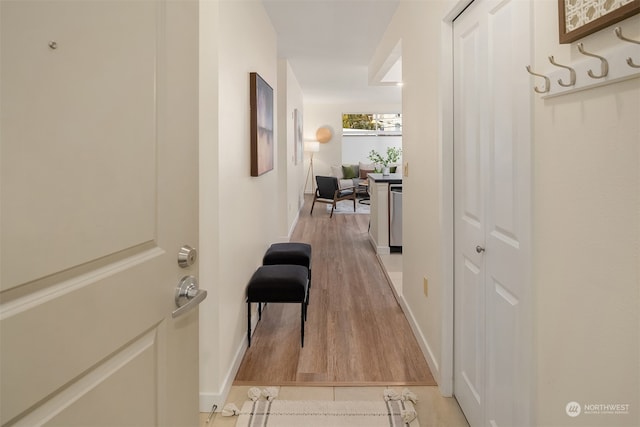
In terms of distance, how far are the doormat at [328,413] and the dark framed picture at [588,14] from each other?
167 cm

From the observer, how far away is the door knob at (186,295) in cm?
92

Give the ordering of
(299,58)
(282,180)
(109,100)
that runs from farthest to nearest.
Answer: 1. (282,180)
2. (299,58)
3. (109,100)

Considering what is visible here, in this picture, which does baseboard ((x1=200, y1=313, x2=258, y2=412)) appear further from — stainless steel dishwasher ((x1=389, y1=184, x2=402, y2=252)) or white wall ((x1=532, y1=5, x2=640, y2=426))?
stainless steel dishwasher ((x1=389, y1=184, x2=402, y2=252))

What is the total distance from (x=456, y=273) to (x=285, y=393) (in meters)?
1.09

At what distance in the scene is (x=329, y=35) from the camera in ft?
13.9

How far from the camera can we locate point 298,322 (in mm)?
3018

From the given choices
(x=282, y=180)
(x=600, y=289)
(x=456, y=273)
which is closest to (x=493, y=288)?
(x=456, y=273)

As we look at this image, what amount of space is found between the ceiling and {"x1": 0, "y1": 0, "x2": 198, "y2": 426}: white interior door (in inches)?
111

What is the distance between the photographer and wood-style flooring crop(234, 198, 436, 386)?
7.36 ft

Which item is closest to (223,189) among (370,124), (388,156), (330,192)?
(330,192)

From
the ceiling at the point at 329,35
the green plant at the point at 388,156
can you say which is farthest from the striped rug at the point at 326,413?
the green plant at the point at 388,156

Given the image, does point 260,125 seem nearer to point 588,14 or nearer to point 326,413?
point 326,413

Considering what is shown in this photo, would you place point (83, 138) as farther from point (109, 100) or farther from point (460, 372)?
point (460, 372)

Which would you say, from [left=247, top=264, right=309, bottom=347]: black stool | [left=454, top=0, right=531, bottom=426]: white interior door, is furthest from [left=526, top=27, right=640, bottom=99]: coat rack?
[left=247, top=264, right=309, bottom=347]: black stool
